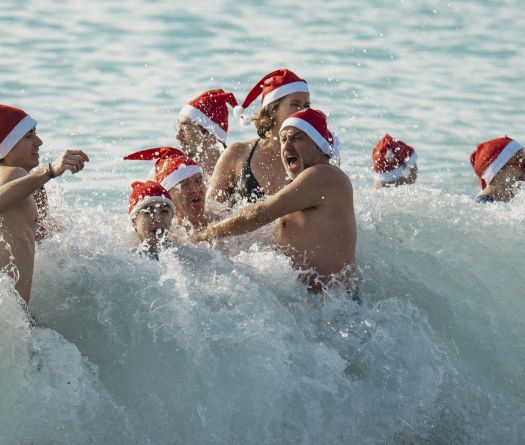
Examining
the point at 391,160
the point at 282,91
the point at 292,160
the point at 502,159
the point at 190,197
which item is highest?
the point at 282,91

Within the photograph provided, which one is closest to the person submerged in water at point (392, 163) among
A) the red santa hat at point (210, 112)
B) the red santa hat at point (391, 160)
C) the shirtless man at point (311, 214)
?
the red santa hat at point (391, 160)

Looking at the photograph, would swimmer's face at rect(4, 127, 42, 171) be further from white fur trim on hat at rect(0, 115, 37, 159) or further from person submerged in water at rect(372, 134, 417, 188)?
person submerged in water at rect(372, 134, 417, 188)

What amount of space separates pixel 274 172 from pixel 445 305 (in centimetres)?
147

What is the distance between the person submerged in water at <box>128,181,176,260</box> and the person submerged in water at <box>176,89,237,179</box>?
1.70 meters

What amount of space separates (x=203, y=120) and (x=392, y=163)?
1.82 m

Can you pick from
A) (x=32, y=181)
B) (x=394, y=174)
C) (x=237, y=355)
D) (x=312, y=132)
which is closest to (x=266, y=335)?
(x=237, y=355)

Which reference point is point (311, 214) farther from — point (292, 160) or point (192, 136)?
point (192, 136)

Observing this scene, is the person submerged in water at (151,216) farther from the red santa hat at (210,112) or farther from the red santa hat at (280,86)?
the red santa hat at (210,112)

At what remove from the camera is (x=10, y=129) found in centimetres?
667

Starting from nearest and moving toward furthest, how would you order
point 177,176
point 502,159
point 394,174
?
point 177,176 < point 502,159 < point 394,174

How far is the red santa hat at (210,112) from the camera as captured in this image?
9031 millimetres

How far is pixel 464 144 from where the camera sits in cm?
1327

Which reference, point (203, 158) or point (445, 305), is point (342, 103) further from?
point (445, 305)

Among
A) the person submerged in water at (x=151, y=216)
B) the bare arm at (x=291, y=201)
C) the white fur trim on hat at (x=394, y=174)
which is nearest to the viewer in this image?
the bare arm at (x=291, y=201)
